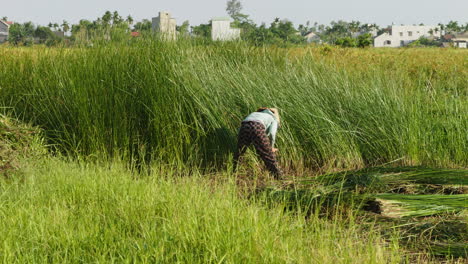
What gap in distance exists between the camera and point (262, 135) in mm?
4855

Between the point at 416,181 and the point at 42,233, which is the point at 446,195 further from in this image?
the point at 42,233

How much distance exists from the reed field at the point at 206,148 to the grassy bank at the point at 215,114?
18 mm

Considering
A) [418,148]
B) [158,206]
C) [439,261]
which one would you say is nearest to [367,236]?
[439,261]

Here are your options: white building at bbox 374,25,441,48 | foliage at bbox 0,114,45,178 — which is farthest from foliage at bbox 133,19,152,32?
white building at bbox 374,25,441,48

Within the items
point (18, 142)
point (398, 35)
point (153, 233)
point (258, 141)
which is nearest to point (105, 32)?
point (18, 142)

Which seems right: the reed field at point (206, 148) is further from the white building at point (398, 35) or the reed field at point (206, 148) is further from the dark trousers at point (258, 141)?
the white building at point (398, 35)

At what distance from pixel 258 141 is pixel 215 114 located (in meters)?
0.90

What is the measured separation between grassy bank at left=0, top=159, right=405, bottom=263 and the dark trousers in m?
1.16

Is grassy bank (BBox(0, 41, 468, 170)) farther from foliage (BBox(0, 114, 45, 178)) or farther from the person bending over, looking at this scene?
the person bending over

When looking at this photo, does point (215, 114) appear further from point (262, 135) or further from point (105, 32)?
point (105, 32)

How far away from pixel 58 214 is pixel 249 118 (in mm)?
2133

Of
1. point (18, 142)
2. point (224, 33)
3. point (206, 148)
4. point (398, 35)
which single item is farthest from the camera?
point (398, 35)

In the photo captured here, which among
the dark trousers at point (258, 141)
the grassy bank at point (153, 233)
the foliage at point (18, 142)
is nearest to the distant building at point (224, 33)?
the foliage at point (18, 142)

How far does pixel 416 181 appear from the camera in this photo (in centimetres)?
430
